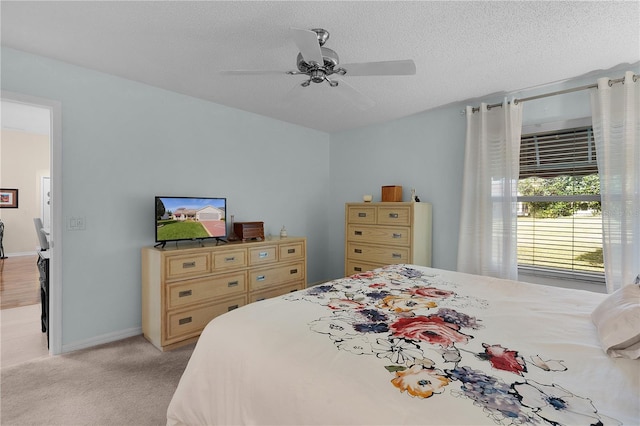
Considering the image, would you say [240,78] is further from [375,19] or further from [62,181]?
[62,181]

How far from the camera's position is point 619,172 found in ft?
8.34

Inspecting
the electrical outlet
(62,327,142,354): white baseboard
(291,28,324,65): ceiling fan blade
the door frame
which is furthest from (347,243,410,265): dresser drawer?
the door frame

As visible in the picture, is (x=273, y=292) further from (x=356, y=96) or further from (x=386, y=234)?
(x=356, y=96)

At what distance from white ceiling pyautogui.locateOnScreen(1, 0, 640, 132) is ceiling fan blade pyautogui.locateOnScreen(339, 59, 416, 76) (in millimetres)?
296

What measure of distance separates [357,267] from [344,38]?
2.69 m

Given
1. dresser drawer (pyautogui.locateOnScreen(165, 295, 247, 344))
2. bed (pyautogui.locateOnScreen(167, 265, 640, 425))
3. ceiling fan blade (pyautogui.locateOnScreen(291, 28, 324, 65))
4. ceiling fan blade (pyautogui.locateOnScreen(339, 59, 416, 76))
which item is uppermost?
ceiling fan blade (pyautogui.locateOnScreen(291, 28, 324, 65))

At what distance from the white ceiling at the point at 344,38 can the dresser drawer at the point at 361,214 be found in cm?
149

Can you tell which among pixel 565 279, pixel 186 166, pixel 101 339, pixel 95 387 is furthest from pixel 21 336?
pixel 565 279

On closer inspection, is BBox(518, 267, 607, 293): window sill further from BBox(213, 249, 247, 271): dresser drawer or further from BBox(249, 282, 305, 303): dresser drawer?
BBox(213, 249, 247, 271): dresser drawer

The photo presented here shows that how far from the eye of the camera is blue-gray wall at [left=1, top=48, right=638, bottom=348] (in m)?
2.66

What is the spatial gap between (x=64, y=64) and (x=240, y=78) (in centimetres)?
145

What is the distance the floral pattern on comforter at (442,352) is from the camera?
84cm

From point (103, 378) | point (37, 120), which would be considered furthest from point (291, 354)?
point (37, 120)

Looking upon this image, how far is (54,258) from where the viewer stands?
258 centimetres
